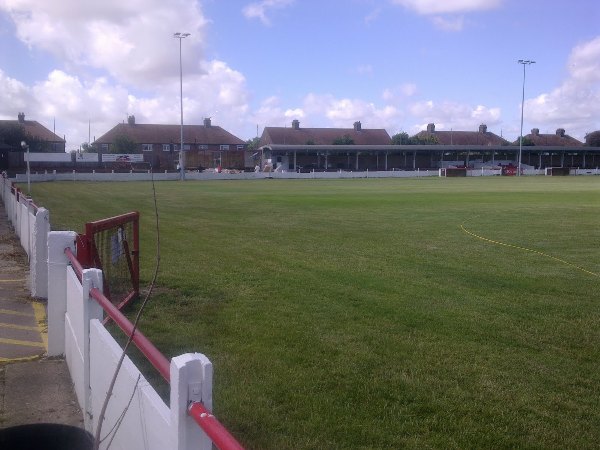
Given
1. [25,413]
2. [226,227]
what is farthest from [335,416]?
[226,227]

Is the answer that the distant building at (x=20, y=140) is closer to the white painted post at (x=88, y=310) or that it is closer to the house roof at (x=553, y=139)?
the white painted post at (x=88, y=310)

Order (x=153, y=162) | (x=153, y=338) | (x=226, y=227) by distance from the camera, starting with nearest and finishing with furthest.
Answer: (x=153, y=162) → (x=153, y=338) → (x=226, y=227)

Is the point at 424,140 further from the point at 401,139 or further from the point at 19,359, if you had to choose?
the point at 19,359

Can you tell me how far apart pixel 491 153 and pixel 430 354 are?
100737mm

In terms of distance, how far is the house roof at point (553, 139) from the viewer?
424 ft

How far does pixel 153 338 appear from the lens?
287 inches

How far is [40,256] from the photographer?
9.46 meters

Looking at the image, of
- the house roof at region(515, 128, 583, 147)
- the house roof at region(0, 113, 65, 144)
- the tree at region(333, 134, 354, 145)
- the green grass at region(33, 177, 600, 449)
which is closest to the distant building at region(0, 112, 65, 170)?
the house roof at region(0, 113, 65, 144)

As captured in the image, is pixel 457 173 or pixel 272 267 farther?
pixel 457 173

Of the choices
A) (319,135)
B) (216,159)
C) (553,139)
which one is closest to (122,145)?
(216,159)

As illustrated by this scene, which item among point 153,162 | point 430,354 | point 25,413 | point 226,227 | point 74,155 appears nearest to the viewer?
point 153,162

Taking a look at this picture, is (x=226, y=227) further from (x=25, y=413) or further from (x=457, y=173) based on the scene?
(x=457, y=173)

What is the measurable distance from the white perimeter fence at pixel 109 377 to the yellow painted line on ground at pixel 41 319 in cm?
92

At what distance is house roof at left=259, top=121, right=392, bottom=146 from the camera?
11019 cm
